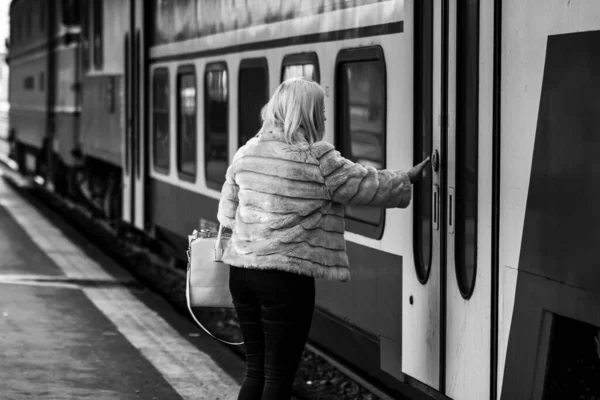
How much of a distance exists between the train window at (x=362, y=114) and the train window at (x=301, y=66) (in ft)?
1.14

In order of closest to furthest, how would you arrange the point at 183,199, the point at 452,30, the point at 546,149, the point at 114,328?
the point at 546,149 < the point at 452,30 < the point at 114,328 < the point at 183,199

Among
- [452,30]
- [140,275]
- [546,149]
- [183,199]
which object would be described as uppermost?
[452,30]

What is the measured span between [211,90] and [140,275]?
9.48 feet

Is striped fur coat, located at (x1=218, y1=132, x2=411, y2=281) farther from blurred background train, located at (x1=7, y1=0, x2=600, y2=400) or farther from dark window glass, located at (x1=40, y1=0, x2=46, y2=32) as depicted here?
dark window glass, located at (x1=40, y1=0, x2=46, y2=32)

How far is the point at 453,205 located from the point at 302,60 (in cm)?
226

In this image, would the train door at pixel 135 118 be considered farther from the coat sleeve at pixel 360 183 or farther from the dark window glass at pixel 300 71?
the coat sleeve at pixel 360 183

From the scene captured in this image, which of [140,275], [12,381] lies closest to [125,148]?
[140,275]

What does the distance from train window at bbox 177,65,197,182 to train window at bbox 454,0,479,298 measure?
5142 millimetres

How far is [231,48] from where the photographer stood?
8805mm

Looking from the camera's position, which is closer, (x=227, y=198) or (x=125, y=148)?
(x=227, y=198)

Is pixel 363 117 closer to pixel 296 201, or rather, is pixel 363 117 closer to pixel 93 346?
pixel 296 201

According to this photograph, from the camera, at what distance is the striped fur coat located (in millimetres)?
4738

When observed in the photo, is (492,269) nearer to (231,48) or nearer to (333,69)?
(333,69)

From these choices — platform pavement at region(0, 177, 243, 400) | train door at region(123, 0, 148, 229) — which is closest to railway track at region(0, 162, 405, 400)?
platform pavement at region(0, 177, 243, 400)
